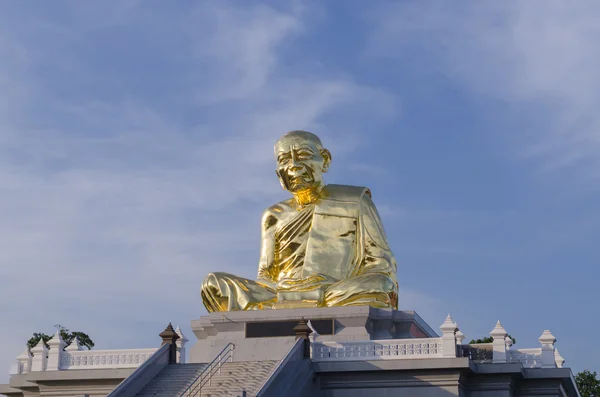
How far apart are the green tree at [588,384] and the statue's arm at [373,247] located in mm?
12924

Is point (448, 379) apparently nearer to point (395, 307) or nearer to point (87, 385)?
point (395, 307)

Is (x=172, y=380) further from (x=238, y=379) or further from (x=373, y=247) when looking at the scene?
(x=373, y=247)

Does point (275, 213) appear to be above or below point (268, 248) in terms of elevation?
above

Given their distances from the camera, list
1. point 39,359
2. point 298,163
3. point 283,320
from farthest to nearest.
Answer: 1. point 298,163
2. point 283,320
3. point 39,359

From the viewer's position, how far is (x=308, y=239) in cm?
2505

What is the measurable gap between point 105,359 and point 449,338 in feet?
22.0

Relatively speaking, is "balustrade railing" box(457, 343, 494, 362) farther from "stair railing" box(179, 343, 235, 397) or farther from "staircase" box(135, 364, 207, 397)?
"staircase" box(135, 364, 207, 397)

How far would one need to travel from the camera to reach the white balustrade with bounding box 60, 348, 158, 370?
843 inches

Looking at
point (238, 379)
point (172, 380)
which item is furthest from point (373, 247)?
point (172, 380)

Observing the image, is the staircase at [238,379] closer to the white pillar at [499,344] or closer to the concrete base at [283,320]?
the concrete base at [283,320]

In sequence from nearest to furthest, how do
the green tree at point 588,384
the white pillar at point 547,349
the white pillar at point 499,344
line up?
the white pillar at point 499,344 → the white pillar at point 547,349 → the green tree at point 588,384

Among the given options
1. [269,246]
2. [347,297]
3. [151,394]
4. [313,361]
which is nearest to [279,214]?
[269,246]

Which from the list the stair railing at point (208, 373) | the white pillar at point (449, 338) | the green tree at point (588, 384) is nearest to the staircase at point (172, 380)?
the stair railing at point (208, 373)

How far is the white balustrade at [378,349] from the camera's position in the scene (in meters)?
20.0
